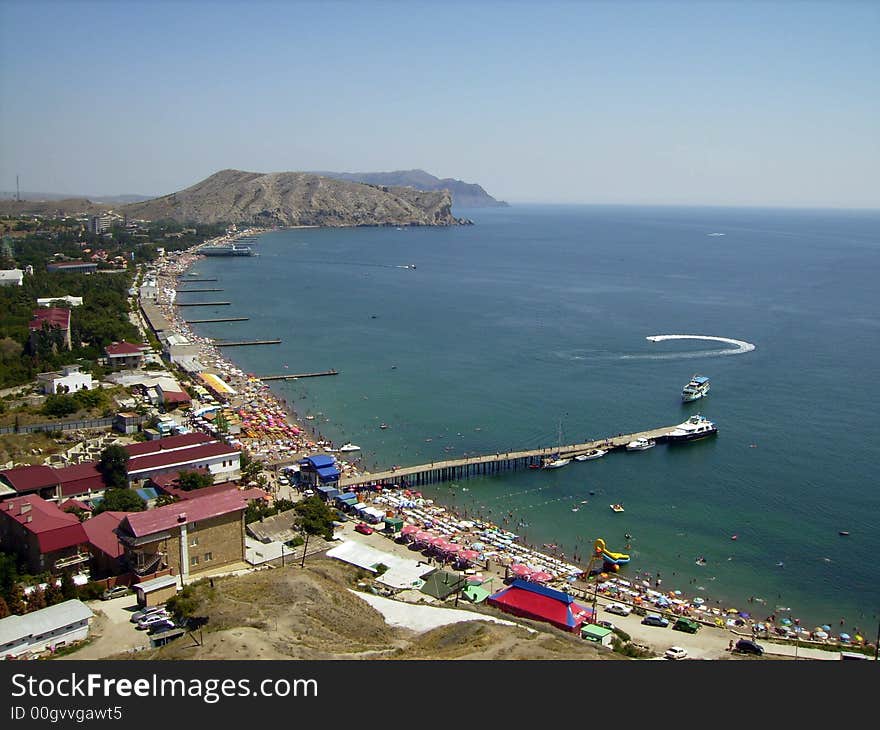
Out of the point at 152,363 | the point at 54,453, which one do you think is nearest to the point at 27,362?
the point at 152,363

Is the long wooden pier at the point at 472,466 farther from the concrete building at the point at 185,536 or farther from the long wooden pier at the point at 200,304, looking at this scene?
the long wooden pier at the point at 200,304

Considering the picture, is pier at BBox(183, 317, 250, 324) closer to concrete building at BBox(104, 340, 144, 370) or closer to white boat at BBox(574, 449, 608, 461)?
concrete building at BBox(104, 340, 144, 370)

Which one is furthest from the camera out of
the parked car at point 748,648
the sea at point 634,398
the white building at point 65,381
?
the white building at point 65,381

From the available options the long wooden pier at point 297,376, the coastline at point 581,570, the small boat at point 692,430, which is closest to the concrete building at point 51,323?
the coastline at point 581,570

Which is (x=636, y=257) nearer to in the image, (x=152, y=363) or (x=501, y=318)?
(x=501, y=318)

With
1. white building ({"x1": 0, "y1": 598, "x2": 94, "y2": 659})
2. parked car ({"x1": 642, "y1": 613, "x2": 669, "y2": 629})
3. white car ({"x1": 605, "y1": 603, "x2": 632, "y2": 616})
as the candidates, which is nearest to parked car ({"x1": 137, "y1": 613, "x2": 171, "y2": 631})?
white building ({"x1": 0, "y1": 598, "x2": 94, "y2": 659})

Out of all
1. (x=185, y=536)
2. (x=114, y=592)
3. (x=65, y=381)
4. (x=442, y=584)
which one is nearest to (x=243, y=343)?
(x=65, y=381)
